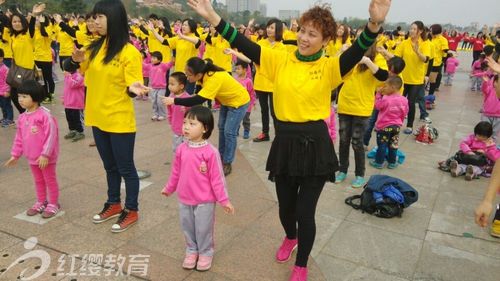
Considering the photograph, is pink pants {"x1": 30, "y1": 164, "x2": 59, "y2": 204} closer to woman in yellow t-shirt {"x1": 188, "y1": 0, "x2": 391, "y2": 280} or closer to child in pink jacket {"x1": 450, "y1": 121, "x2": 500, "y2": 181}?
woman in yellow t-shirt {"x1": 188, "y1": 0, "x2": 391, "y2": 280}

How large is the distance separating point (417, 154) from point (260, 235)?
3.77m

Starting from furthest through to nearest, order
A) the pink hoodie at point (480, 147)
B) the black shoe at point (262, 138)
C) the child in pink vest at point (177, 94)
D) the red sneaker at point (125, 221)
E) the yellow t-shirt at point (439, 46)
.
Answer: the yellow t-shirt at point (439, 46), the black shoe at point (262, 138), the pink hoodie at point (480, 147), the child in pink vest at point (177, 94), the red sneaker at point (125, 221)

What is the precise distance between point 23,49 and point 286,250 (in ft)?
20.3

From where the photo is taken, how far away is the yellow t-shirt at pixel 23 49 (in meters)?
6.97

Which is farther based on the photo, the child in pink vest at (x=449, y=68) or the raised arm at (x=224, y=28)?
the child in pink vest at (x=449, y=68)

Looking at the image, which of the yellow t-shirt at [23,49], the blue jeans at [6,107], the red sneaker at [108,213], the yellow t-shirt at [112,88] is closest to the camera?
the yellow t-shirt at [112,88]

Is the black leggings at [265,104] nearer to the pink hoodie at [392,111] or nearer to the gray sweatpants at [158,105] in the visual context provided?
the pink hoodie at [392,111]

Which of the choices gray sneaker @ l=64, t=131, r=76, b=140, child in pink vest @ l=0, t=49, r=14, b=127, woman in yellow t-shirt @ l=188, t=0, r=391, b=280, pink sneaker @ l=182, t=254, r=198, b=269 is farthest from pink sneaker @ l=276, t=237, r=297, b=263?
child in pink vest @ l=0, t=49, r=14, b=127

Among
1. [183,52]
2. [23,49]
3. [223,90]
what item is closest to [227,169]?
[223,90]

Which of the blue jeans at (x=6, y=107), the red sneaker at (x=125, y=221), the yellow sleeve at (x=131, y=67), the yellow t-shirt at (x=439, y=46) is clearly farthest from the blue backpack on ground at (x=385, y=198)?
the yellow t-shirt at (x=439, y=46)

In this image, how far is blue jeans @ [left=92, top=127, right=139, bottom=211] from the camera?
3535 millimetres

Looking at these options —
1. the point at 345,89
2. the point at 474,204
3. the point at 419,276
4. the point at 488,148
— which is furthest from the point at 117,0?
the point at 488,148

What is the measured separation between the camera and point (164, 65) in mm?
8359

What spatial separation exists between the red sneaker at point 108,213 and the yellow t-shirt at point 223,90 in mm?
1465
